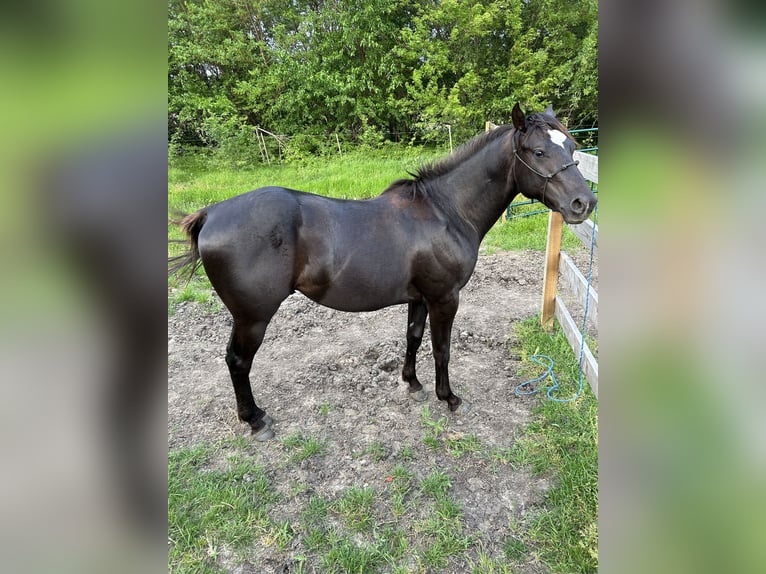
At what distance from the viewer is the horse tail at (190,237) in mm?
2289

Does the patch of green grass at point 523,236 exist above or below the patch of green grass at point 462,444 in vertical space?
above

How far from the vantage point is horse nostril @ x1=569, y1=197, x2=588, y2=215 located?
2.10m

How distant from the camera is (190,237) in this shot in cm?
234

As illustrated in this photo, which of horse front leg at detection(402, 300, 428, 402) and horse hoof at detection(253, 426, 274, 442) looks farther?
horse front leg at detection(402, 300, 428, 402)

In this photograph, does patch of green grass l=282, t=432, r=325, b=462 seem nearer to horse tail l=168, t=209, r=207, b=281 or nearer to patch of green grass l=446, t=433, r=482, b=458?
patch of green grass l=446, t=433, r=482, b=458

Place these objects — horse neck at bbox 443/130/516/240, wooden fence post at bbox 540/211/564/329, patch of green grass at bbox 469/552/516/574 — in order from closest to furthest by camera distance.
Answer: patch of green grass at bbox 469/552/516/574, horse neck at bbox 443/130/516/240, wooden fence post at bbox 540/211/564/329

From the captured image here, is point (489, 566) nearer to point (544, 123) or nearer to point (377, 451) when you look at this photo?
point (377, 451)

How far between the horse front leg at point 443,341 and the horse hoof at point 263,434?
1.13 meters

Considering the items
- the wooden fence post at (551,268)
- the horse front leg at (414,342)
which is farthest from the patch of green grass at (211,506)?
the wooden fence post at (551,268)

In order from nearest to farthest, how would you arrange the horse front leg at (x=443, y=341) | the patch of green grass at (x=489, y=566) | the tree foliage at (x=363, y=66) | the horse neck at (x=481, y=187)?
the patch of green grass at (x=489, y=566), the horse neck at (x=481, y=187), the horse front leg at (x=443, y=341), the tree foliage at (x=363, y=66)

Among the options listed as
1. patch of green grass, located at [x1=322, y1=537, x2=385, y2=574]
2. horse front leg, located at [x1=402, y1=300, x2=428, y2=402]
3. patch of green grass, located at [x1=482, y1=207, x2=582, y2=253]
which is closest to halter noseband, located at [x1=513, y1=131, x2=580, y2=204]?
horse front leg, located at [x1=402, y1=300, x2=428, y2=402]

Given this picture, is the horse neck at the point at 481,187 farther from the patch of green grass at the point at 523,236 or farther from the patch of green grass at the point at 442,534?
the patch of green grass at the point at 523,236

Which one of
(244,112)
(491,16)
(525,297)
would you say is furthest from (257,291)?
(244,112)

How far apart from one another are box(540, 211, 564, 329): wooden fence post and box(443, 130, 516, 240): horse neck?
122 cm
